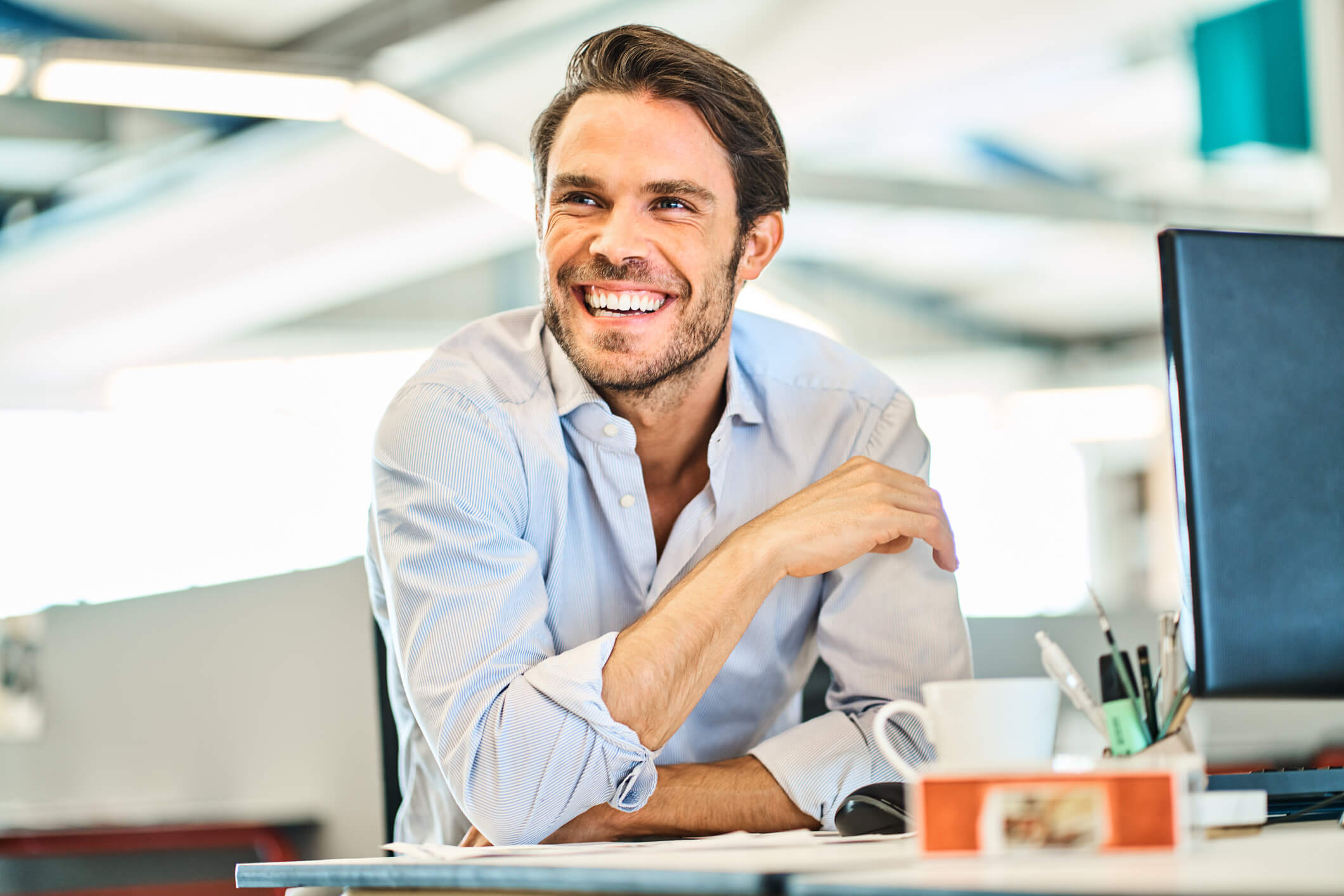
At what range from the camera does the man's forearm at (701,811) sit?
119 cm

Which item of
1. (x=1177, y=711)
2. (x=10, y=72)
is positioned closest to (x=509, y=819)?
(x=1177, y=711)

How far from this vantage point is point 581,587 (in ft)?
4.77

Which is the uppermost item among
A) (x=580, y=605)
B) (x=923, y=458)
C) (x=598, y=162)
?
(x=598, y=162)

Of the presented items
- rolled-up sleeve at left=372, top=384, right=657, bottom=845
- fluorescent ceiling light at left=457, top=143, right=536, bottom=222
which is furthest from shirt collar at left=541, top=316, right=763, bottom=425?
fluorescent ceiling light at left=457, top=143, right=536, bottom=222

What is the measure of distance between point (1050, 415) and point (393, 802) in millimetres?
9820

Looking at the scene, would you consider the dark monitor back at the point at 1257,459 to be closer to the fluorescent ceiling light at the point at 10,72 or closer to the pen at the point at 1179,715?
the pen at the point at 1179,715

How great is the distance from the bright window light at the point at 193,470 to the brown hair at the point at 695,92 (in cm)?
465

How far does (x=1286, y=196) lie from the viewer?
323 inches

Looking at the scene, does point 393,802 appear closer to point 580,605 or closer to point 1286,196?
point 580,605

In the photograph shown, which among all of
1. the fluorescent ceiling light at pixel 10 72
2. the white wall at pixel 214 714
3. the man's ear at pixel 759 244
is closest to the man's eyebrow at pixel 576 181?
the man's ear at pixel 759 244

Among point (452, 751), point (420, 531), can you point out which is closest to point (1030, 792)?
point (452, 751)

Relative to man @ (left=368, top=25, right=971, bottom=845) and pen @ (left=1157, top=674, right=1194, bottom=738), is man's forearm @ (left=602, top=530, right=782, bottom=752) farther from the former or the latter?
pen @ (left=1157, top=674, right=1194, bottom=738)

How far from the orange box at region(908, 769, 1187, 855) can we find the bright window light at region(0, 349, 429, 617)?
→ 557cm

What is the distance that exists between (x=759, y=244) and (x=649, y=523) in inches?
17.9
